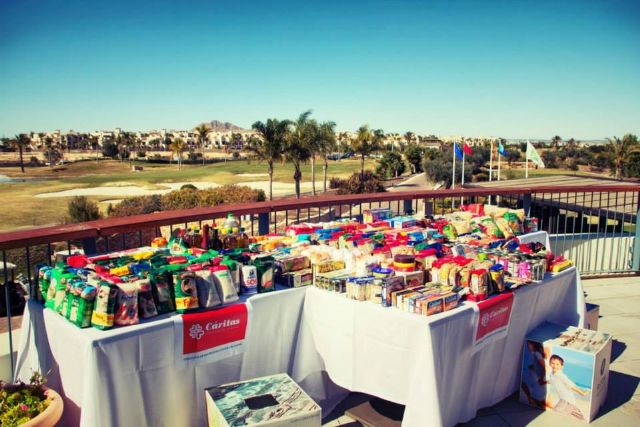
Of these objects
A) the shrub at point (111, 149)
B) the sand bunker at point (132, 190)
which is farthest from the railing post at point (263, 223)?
the shrub at point (111, 149)

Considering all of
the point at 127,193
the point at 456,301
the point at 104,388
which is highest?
the point at 456,301

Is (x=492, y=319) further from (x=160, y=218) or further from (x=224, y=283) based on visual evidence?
(x=160, y=218)

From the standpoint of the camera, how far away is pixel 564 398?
3.47m

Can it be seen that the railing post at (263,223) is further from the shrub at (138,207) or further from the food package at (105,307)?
the shrub at (138,207)

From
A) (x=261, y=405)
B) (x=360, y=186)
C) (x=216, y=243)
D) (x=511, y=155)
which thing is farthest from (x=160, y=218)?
(x=511, y=155)

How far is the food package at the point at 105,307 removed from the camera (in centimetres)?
244

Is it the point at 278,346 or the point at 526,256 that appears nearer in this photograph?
the point at 278,346

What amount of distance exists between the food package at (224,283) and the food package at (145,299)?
374mm

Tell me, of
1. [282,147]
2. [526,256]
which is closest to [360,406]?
[526,256]

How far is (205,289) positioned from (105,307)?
21.8 inches

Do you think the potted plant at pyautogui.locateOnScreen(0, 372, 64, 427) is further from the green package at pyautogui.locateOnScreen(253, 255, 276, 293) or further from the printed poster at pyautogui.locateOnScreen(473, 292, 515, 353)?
the printed poster at pyautogui.locateOnScreen(473, 292, 515, 353)

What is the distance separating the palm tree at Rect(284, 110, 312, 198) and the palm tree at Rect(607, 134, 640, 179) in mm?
31267

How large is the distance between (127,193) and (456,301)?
4703 centimetres

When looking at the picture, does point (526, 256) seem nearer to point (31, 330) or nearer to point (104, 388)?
point (104, 388)
